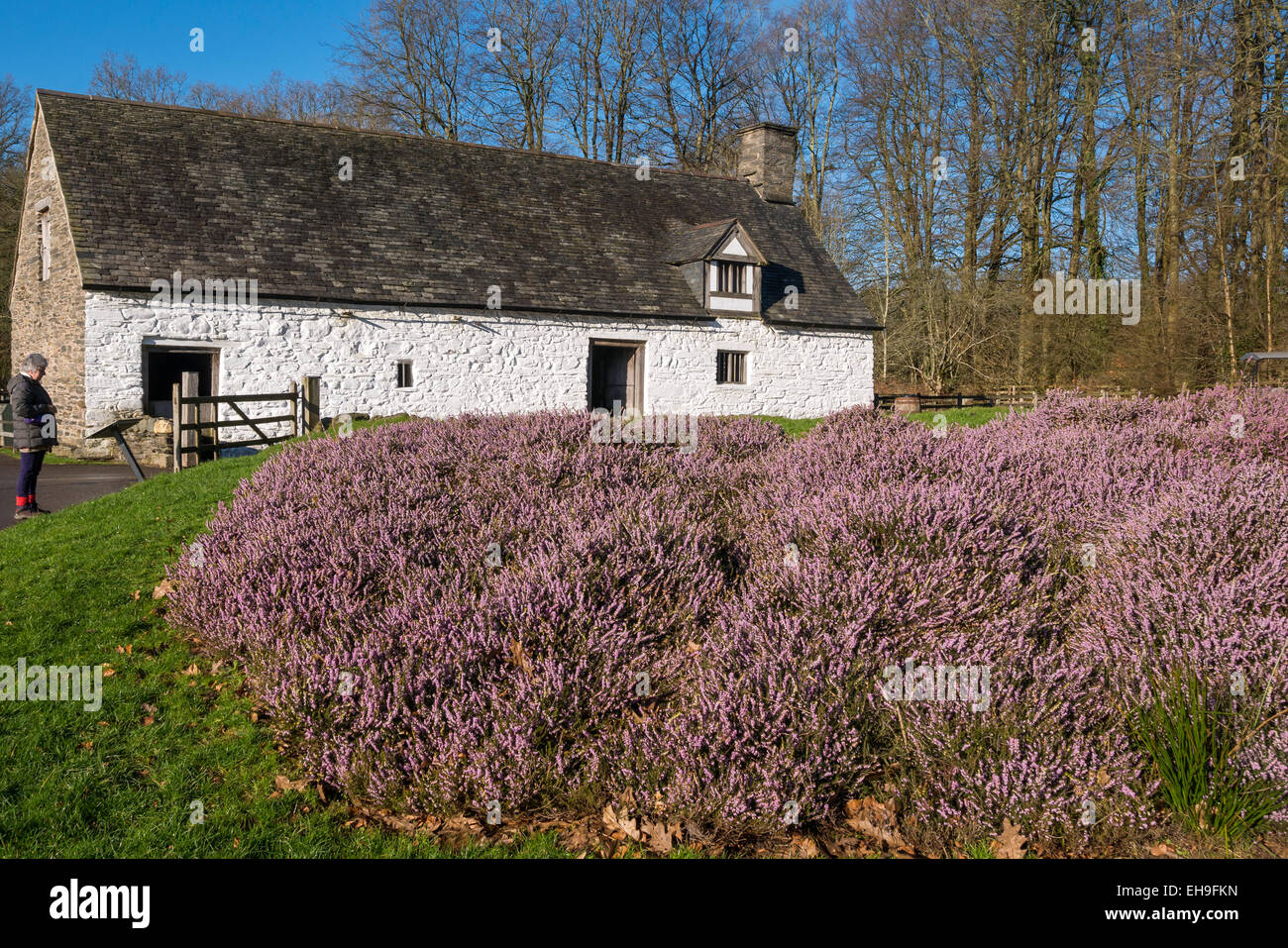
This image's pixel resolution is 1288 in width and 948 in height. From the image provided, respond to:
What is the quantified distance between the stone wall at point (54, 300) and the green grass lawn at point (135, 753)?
1222 centimetres

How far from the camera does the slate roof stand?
1769cm

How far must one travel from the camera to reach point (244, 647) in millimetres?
5367

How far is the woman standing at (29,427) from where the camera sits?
988cm

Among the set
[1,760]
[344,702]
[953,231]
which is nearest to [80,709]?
[1,760]

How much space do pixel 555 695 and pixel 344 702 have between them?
3.56 feet

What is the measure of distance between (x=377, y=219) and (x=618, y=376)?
6761 millimetres

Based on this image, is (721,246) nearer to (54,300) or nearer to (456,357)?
(456,357)

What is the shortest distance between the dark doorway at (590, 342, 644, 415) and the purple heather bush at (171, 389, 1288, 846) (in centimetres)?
1460

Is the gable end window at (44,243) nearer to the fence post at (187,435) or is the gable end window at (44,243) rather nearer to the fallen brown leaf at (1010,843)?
the fence post at (187,435)
